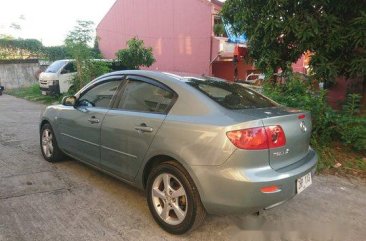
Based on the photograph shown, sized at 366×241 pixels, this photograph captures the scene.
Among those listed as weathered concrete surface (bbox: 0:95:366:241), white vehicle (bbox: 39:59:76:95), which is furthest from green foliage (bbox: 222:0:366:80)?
white vehicle (bbox: 39:59:76:95)

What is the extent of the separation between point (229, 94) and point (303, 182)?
113cm

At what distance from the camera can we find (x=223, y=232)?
133 inches

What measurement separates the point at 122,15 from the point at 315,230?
21.6 m

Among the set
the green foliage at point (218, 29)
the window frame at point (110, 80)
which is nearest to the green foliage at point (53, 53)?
the green foliage at point (218, 29)

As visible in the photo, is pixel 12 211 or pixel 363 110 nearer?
pixel 12 211

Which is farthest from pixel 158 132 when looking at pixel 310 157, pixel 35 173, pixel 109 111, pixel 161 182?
pixel 35 173

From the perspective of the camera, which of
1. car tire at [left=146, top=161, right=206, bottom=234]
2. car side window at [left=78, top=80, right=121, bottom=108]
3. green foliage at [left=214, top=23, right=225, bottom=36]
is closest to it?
car tire at [left=146, top=161, right=206, bottom=234]

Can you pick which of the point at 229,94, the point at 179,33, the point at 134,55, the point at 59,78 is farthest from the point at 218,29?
the point at 229,94

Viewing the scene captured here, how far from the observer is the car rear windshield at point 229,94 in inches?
135

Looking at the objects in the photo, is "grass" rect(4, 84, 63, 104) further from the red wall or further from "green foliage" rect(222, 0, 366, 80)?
the red wall

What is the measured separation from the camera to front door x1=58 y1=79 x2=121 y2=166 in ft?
13.8

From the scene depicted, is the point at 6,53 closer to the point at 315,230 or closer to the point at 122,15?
the point at 122,15

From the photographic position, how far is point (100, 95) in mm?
4441

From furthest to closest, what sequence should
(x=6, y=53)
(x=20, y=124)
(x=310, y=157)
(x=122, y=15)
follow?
(x=122, y=15)
(x=6, y=53)
(x=20, y=124)
(x=310, y=157)
